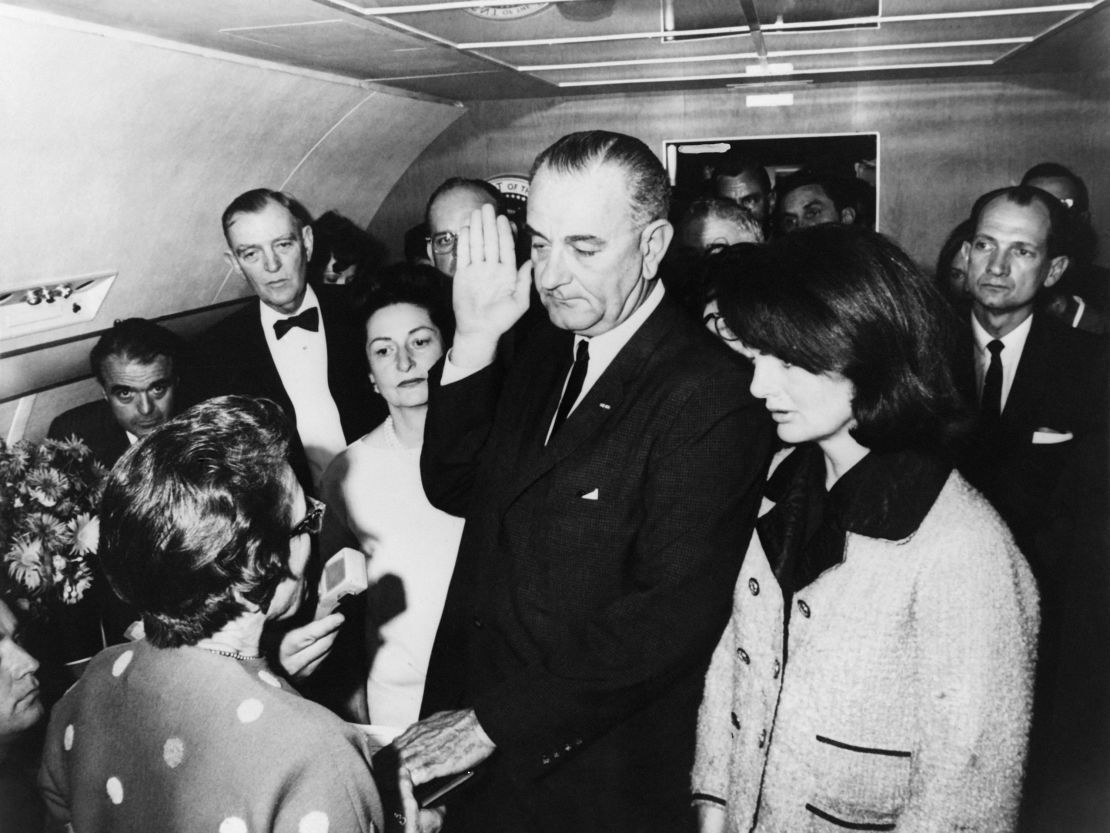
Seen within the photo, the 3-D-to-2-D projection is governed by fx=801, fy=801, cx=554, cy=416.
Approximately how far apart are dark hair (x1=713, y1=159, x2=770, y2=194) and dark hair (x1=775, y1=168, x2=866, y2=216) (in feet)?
0.15

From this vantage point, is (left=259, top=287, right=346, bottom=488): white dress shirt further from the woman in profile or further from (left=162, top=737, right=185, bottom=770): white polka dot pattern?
the woman in profile

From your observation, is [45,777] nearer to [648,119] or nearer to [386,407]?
[386,407]

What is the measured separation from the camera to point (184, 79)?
75.5 inches

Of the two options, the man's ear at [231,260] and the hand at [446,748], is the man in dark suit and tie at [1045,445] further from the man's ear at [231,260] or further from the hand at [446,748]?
the man's ear at [231,260]

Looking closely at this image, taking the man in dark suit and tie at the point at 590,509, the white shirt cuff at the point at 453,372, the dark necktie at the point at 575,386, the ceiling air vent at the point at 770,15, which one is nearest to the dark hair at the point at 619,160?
the man in dark suit and tie at the point at 590,509

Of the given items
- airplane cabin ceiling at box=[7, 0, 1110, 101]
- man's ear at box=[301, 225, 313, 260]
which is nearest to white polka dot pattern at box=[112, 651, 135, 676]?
airplane cabin ceiling at box=[7, 0, 1110, 101]

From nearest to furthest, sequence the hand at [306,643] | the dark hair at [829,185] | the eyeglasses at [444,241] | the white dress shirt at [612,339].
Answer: the hand at [306,643]
the white dress shirt at [612,339]
the dark hair at [829,185]
the eyeglasses at [444,241]

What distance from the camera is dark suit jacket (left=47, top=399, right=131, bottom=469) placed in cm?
178

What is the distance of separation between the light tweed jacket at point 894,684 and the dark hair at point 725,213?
139 centimetres

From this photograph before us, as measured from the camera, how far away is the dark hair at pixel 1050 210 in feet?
7.51

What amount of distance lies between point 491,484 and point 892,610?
84 centimetres

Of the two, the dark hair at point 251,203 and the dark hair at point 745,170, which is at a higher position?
the dark hair at point 745,170

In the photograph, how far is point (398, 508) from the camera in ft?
7.16

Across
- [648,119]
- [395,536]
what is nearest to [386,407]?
[395,536]
